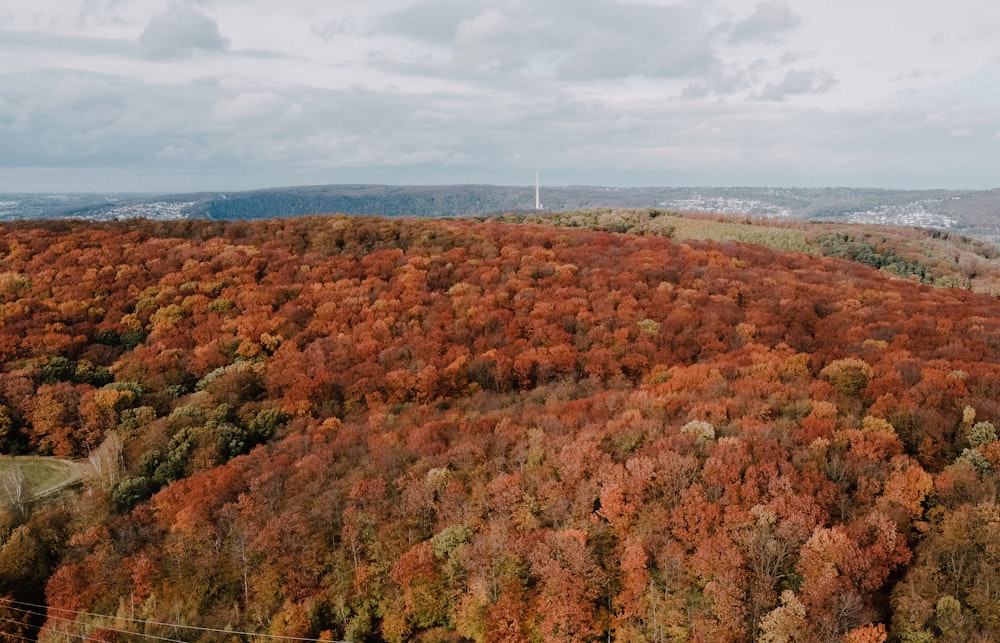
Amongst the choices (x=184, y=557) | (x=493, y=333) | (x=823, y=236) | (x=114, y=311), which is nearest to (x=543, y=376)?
(x=493, y=333)

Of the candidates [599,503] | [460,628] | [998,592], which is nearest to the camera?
[998,592]

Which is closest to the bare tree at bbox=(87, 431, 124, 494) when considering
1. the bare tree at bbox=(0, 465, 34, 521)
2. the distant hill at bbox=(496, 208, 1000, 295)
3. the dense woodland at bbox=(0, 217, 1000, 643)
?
the dense woodland at bbox=(0, 217, 1000, 643)

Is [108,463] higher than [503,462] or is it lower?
lower

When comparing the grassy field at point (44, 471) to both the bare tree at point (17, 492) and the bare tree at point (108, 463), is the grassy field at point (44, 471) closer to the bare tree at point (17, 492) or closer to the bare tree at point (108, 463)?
the bare tree at point (17, 492)

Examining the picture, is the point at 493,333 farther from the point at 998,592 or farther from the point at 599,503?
the point at 998,592

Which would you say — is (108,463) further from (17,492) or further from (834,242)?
(834,242)

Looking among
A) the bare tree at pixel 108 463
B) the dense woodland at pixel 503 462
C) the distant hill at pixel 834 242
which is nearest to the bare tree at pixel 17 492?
the dense woodland at pixel 503 462

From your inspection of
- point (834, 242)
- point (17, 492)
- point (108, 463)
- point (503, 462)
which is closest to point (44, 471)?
point (17, 492)
